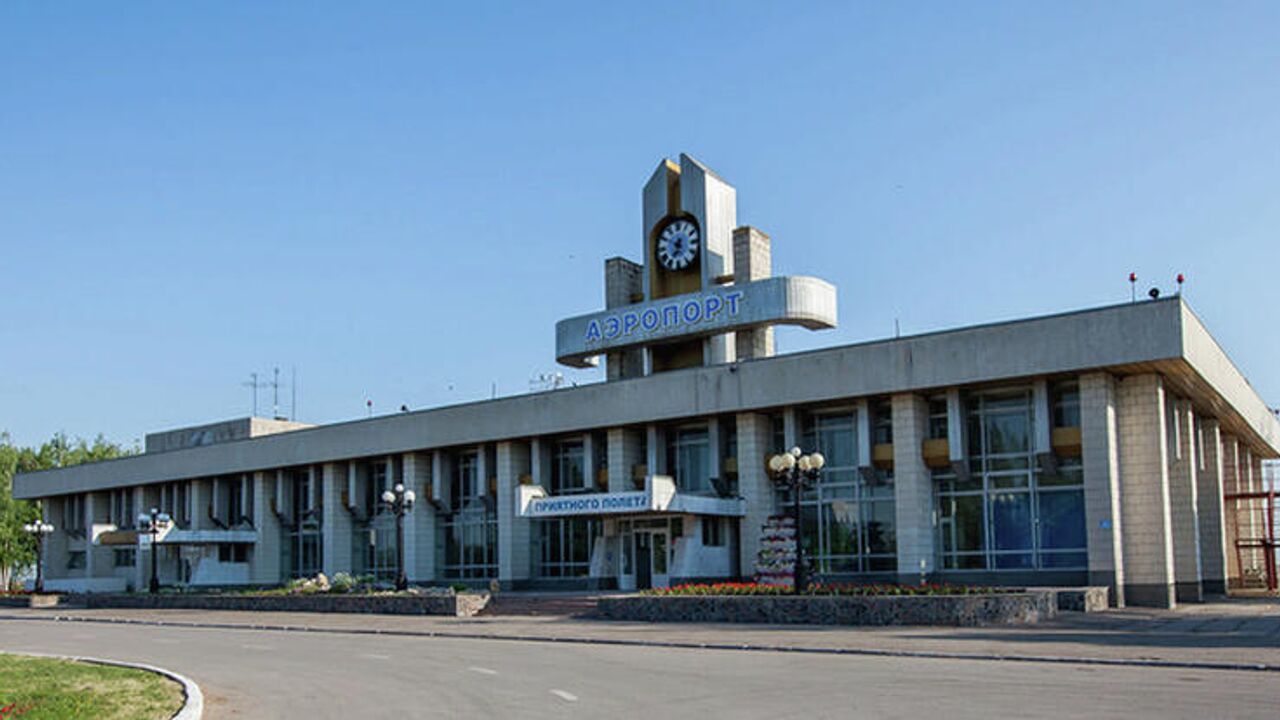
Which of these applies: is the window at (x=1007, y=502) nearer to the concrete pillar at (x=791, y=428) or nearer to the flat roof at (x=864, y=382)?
the flat roof at (x=864, y=382)

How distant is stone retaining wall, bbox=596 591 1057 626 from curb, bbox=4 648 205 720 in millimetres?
14937

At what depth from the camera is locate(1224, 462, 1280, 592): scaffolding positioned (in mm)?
50719

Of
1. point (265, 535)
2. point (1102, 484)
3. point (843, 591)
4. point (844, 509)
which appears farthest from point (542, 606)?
point (265, 535)

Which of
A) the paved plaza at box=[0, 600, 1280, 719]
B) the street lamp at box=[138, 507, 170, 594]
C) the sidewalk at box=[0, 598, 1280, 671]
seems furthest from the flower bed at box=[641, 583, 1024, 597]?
the street lamp at box=[138, 507, 170, 594]

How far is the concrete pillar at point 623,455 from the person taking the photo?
48.0 meters

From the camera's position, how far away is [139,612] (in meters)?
47.4

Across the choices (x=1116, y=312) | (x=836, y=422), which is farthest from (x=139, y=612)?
(x=1116, y=312)

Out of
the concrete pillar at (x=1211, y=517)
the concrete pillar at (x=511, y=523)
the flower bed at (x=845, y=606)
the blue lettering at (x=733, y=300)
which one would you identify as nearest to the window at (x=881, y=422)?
the blue lettering at (x=733, y=300)

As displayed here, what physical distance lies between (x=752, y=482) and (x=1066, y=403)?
37.5 feet

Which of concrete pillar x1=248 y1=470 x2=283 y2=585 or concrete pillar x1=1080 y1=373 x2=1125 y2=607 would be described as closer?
concrete pillar x1=1080 y1=373 x2=1125 y2=607

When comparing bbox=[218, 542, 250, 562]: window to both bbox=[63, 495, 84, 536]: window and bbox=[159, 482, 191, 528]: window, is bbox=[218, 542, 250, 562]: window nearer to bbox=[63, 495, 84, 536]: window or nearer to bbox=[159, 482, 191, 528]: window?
bbox=[159, 482, 191, 528]: window

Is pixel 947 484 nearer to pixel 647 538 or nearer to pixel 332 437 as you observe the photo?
pixel 647 538

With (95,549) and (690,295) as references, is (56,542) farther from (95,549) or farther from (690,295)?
(690,295)

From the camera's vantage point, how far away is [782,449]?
4462cm
